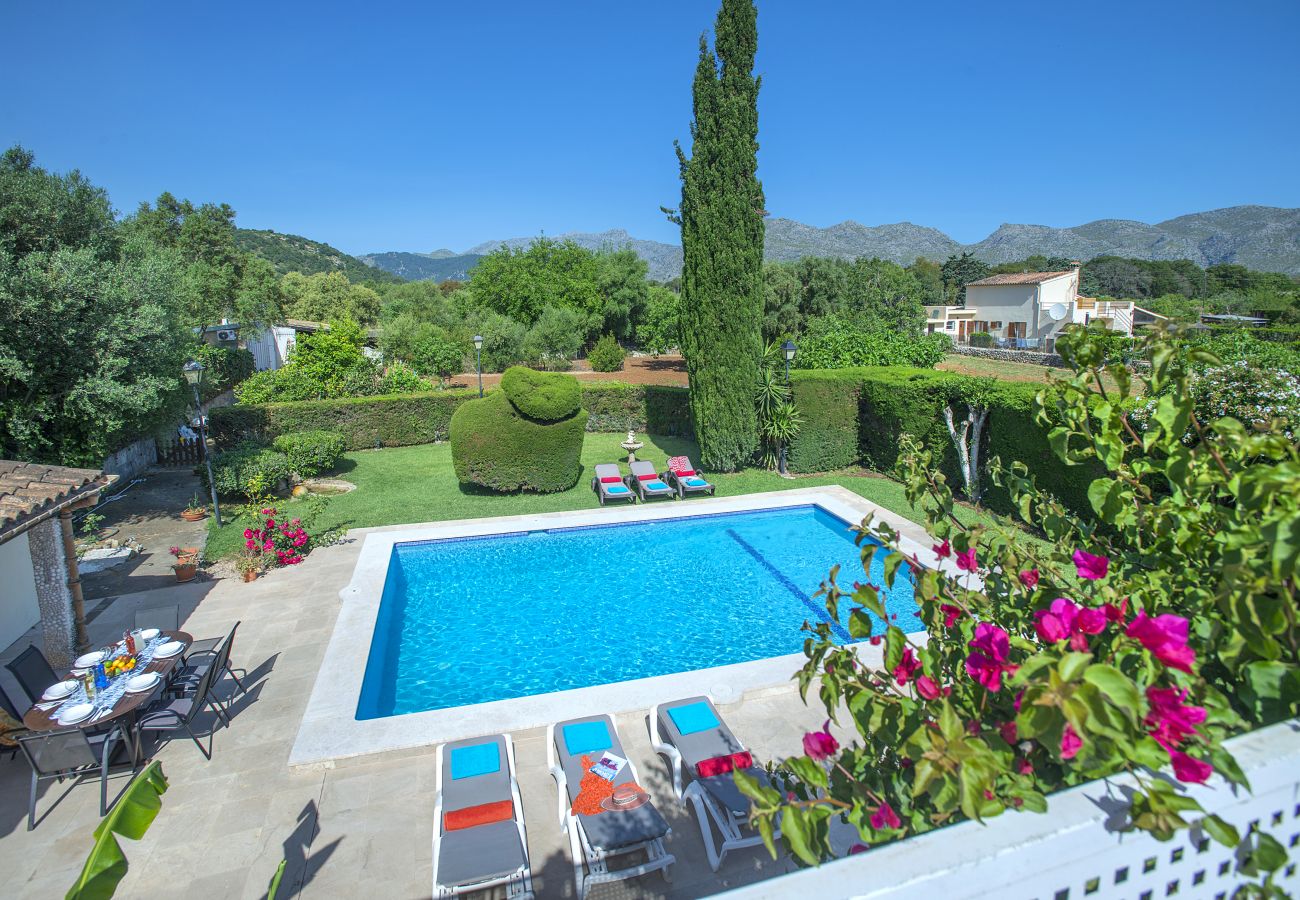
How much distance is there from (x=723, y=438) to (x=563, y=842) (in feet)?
40.4

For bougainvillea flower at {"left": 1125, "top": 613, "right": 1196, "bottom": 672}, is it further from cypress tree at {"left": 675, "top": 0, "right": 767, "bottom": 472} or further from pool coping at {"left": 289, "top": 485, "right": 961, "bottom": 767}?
cypress tree at {"left": 675, "top": 0, "right": 767, "bottom": 472}

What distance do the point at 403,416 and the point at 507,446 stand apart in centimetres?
846

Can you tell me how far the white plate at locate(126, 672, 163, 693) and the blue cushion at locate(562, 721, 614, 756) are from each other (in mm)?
4080

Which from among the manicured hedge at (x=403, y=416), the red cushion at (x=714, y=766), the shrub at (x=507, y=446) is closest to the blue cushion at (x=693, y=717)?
the red cushion at (x=714, y=766)

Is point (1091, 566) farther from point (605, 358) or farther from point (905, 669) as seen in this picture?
point (605, 358)

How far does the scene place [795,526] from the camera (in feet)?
46.9

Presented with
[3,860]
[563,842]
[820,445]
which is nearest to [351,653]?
[3,860]

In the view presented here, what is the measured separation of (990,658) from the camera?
2.08 metres

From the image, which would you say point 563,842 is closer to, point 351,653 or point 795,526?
point 351,653

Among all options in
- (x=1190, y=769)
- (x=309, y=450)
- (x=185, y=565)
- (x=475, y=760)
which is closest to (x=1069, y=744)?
(x=1190, y=769)

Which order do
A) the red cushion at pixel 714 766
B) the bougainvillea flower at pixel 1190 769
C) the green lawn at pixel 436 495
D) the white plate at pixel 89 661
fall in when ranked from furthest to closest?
1. the green lawn at pixel 436 495
2. the white plate at pixel 89 661
3. the red cushion at pixel 714 766
4. the bougainvillea flower at pixel 1190 769

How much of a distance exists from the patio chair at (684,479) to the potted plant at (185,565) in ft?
31.4

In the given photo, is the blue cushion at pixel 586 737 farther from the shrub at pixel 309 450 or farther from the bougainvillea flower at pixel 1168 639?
the shrub at pixel 309 450

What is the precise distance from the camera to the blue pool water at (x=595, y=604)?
8906 millimetres
